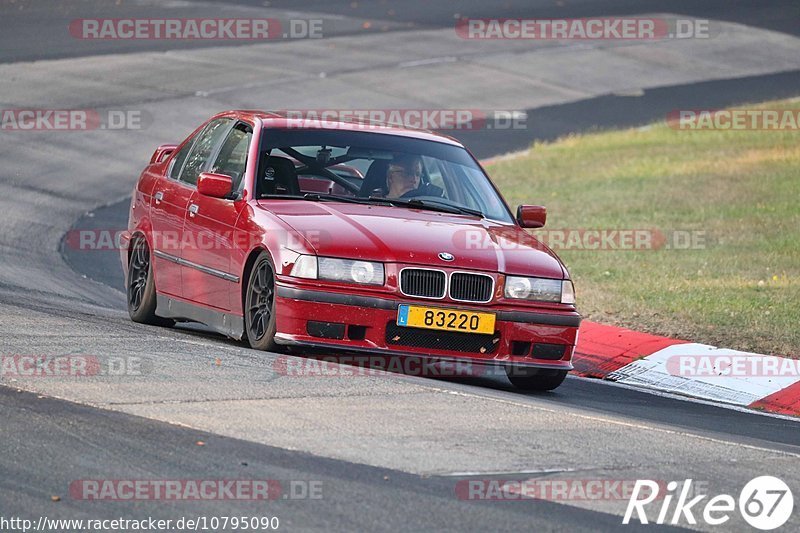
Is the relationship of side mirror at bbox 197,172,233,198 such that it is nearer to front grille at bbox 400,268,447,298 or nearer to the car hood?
the car hood

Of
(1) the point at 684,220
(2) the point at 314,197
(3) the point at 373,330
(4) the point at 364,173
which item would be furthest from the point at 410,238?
(1) the point at 684,220

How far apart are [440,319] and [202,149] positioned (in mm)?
2875

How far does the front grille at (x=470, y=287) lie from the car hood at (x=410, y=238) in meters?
0.06

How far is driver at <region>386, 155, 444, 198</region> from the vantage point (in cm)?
1016

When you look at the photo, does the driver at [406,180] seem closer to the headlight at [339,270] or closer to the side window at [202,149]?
the headlight at [339,270]

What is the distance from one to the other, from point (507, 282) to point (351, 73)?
20.0 m

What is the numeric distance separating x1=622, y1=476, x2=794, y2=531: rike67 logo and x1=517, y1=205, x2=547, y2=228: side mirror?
3.91 meters

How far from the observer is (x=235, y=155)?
1051 centimetres

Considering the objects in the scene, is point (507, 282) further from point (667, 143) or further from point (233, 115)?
point (667, 143)

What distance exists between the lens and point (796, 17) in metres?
38.8

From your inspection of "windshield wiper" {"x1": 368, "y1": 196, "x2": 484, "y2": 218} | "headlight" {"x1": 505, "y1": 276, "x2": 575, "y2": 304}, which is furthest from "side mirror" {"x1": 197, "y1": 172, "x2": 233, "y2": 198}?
"headlight" {"x1": 505, "y1": 276, "x2": 575, "y2": 304}

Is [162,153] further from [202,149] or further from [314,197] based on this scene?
[314,197]

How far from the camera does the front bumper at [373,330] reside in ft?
29.5

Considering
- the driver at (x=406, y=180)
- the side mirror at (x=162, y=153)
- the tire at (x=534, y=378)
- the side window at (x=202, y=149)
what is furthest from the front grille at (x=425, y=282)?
the side mirror at (x=162, y=153)
